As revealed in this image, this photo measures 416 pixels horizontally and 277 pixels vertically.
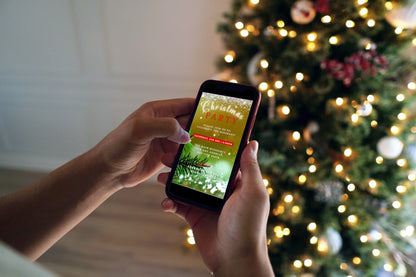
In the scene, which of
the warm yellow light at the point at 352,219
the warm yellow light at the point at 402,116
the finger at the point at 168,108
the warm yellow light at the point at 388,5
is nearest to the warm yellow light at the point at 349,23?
the warm yellow light at the point at 388,5

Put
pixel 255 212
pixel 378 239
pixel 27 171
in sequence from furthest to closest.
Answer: pixel 27 171, pixel 378 239, pixel 255 212

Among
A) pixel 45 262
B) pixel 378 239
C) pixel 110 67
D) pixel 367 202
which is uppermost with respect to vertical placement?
pixel 110 67

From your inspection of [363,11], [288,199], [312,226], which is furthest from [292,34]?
[312,226]

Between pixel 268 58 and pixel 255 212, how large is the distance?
0.69 metres

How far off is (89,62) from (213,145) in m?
1.44

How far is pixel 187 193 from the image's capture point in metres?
0.74

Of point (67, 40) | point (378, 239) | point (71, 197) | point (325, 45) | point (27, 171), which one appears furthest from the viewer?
point (27, 171)

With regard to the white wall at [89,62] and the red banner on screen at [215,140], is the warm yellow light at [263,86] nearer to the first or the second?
the red banner on screen at [215,140]

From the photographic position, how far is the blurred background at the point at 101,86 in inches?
58.0

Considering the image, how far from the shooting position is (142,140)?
0.69 meters

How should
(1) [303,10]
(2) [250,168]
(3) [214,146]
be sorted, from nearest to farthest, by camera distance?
(2) [250,168]
(3) [214,146]
(1) [303,10]

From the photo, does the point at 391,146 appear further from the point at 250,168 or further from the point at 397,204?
the point at 250,168

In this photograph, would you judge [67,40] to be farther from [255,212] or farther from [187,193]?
[255,212]

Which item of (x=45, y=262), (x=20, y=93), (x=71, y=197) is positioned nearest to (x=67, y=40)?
(x=20, y=93)
